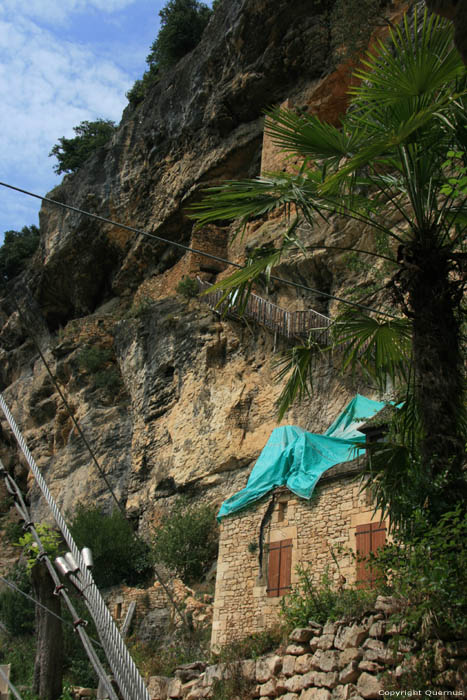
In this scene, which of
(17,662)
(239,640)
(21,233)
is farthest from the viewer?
(21,233)

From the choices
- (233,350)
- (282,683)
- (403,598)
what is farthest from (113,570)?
(403,598)

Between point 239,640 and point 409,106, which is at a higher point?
point 409,106

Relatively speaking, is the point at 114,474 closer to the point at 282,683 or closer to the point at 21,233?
the point at 282,683

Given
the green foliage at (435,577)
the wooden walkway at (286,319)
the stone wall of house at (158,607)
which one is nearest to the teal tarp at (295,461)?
the stone wall of house at (158,607)

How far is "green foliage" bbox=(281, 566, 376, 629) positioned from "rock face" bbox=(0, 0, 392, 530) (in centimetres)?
Answer: 633

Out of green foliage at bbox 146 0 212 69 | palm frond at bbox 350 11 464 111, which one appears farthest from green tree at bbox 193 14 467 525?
green foliage at bbox 146 0 212 69

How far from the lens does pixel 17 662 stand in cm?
1518

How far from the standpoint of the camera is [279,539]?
35.3 ft

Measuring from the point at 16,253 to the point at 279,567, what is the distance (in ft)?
104

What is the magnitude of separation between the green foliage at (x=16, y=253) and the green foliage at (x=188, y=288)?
17.7 meters

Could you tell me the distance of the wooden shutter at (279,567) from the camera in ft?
34.0

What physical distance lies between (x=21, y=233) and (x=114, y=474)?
79.2ft

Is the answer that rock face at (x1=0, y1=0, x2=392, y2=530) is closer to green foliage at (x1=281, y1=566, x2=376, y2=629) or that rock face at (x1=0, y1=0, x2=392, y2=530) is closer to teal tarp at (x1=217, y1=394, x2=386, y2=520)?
teal tarp at (x1=217, y1=394, x2=386, y2=520)

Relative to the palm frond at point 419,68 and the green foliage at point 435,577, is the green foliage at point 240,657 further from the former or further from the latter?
the palm frond at point 419,68
